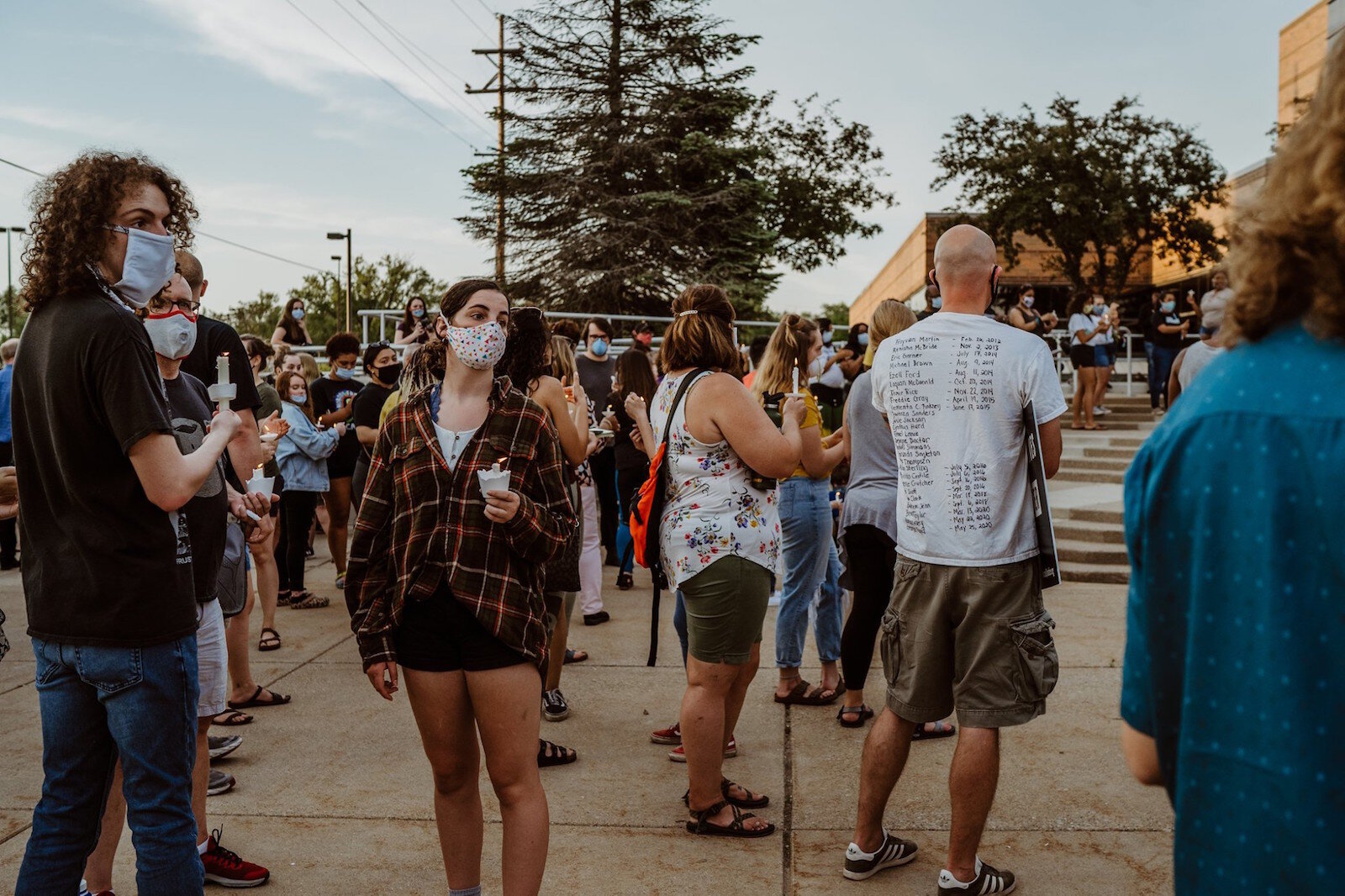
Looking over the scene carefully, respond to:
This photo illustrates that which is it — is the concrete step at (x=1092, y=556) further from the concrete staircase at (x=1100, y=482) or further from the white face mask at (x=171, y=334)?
the white face mask at (x=171, y=334)

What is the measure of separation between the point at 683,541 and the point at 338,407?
18.9 ft

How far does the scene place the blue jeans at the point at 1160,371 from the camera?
15273mm

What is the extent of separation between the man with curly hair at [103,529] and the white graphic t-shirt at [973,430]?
2113mm

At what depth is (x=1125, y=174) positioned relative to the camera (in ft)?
102

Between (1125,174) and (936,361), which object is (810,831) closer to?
(936,361)

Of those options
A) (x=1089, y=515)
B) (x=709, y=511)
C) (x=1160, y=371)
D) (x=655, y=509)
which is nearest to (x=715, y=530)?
(x=709, y=511)

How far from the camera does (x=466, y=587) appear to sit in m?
2.91

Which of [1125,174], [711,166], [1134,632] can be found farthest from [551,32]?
[1134,632]

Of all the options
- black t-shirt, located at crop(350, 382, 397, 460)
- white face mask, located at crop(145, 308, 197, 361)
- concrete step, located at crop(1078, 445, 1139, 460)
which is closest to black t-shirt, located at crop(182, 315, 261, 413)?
white face mask, located at crop(145, 308, 197, 361)

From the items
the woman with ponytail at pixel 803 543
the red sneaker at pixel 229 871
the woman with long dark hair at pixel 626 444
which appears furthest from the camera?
the woman with long dark hair at pixel 626 444

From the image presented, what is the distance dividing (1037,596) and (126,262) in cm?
277

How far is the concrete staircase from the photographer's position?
9.04 metres

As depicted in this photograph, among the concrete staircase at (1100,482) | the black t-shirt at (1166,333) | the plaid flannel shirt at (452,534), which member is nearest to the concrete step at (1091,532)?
the concrete staircase at (1100,482)

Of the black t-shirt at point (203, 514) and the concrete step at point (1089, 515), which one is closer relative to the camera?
the black t-shirt at point (203, 514)
